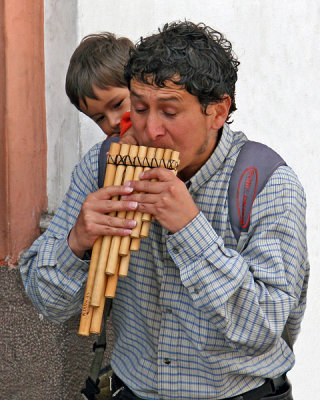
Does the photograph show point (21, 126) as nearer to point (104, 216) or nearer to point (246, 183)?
point (104, 216)

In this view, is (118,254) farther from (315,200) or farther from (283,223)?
(315,200)

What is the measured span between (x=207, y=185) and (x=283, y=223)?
1.01 ft

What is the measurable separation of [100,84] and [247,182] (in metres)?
1.00

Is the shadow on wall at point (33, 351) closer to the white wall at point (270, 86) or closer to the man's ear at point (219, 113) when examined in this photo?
the white wall at point (270, 86)

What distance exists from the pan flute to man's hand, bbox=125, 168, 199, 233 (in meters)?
0.06

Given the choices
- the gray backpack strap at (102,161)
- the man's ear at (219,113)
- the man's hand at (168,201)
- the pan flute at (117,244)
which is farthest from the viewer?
the gray backpack strap at (102,161)

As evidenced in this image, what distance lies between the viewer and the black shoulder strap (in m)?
2.36

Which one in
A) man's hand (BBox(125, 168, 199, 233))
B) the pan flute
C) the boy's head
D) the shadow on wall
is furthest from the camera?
the shadow on wall

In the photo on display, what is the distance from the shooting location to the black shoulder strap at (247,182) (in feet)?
7.75

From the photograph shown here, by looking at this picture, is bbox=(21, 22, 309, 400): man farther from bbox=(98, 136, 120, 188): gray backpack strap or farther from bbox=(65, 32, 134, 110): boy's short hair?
bbox=(65, 32, 134, 110): boy's short hair

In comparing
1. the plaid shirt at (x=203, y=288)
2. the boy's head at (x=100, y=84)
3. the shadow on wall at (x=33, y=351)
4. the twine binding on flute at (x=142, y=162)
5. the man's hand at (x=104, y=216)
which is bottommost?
the shadow on wall at (x=33, y=351)

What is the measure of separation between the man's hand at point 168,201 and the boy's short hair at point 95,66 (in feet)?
3.28

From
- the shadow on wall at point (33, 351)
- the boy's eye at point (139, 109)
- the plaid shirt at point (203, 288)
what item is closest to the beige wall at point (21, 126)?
the shadow on wall at point (33, 351)

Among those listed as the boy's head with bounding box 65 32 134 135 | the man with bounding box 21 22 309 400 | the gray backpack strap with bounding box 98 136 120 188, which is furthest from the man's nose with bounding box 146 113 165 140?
the boy's head with bounding box 65 32 134 135
